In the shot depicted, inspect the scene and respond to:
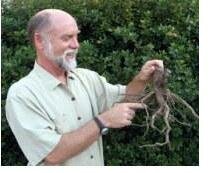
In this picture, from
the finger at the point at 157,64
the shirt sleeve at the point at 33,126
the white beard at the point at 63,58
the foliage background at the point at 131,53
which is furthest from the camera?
the foliage background at the point at 131,53

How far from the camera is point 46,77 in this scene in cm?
339

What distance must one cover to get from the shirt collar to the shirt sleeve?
0.16m

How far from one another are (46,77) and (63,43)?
22 cm

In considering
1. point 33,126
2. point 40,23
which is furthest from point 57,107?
point 40,23

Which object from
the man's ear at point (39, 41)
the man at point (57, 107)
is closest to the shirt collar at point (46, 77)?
the man at point (57, 107)

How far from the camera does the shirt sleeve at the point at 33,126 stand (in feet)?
10.6

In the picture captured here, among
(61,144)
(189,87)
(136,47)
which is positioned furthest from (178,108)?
(61,144)

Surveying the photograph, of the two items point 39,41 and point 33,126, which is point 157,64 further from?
point 33,126

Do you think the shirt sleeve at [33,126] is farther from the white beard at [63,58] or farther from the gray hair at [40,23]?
the gray hair at [40,23]

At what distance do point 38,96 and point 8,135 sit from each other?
100 centimetres

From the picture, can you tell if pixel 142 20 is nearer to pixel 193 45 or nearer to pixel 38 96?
pixel 193 45

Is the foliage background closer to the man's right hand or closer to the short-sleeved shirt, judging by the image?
the short-sleeved shirt

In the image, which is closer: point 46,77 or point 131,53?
point 46,77

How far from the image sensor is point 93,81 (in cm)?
356
